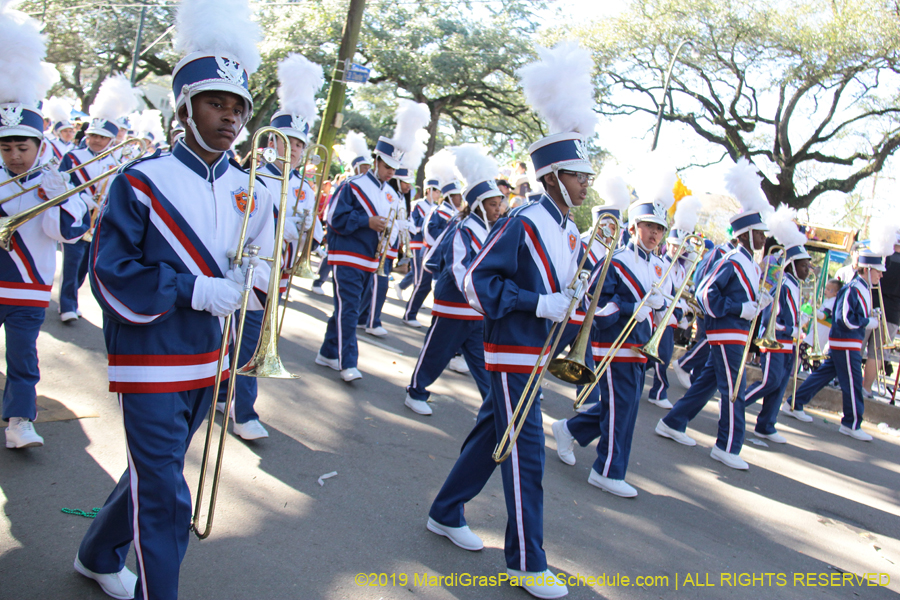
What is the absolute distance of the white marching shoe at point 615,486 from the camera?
15.9 ft

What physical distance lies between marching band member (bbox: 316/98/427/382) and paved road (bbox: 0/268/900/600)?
1.02 feet

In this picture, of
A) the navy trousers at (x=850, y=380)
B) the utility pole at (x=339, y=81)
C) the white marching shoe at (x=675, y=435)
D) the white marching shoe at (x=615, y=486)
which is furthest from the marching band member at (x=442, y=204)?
the navy trousers at (x=850, y=380)

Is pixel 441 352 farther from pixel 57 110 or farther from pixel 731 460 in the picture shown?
pixel 57 110

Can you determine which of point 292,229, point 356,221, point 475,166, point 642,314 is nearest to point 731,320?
point 642,314

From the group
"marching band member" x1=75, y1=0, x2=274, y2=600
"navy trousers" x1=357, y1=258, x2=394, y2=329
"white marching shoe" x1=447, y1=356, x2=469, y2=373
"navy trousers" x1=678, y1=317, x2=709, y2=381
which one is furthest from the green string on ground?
"navy trousers" x1=678, y1=317, x2=709, y2=381

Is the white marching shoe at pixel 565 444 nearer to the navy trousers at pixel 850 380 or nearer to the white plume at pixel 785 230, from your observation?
the white plume at pixel 785 230

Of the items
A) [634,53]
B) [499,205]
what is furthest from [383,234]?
[634,53]

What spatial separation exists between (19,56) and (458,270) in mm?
3374

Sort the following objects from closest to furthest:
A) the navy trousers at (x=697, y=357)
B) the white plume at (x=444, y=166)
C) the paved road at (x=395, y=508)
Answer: the paved road at (x=395, y=508)
the navy trousers at (x=697, y=357)
the white plume at (x=444, y=166)

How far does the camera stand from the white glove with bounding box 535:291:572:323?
323 centimetres

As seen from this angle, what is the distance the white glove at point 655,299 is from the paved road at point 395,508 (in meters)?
1.39

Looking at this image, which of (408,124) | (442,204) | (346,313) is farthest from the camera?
(442,204)

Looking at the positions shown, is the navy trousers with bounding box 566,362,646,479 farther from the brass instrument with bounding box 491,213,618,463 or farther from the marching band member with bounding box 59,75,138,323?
the marching band member with bounding box 59,75,138,323

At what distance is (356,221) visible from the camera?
6504mm
